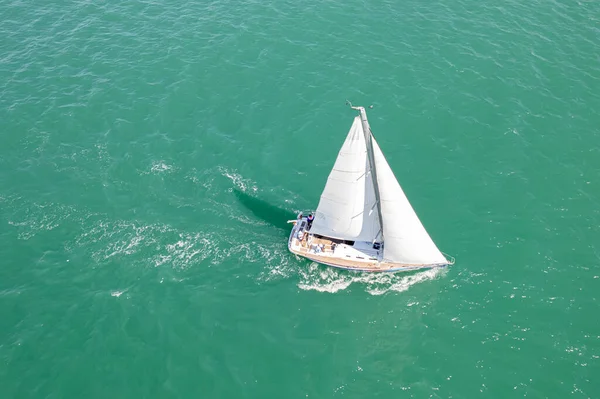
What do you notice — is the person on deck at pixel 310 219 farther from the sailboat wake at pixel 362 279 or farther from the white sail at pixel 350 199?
the sailboat wake at pixel 362 279

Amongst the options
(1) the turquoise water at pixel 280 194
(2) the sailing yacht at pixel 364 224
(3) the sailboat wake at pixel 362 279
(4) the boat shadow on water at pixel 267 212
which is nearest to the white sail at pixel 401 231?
(2) the sailing yacht at pixel 364 224

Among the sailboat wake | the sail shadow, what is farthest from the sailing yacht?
the sail shadow

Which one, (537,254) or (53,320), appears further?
(537,254)

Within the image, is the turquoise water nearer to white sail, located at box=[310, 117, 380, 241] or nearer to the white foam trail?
the white foam trail

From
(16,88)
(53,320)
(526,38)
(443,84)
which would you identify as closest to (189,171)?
(53,320)

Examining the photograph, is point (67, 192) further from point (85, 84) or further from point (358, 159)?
point (358, 159)

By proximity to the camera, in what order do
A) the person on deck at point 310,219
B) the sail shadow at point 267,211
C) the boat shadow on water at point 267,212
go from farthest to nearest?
the sail shadow at point 267,211 < the boat shadow on water at point 267,212 < the person on deck at point 310,219

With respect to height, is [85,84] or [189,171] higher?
[85,84]
